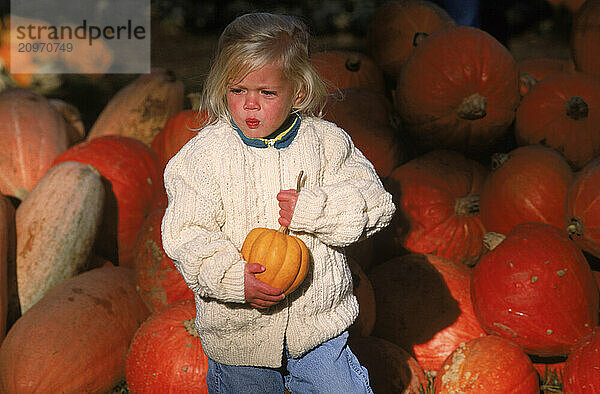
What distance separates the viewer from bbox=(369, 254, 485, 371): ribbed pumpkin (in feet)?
10.0

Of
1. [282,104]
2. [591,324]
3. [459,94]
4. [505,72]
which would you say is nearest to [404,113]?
[459,94]

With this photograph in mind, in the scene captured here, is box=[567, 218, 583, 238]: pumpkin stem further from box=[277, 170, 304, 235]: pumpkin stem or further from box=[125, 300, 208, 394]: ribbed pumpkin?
box=[125, 300, 208, 394]: ribbed pumpkin

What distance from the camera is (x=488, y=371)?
269 centimetres

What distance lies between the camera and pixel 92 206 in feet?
11.6

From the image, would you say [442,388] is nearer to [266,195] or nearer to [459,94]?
[266,195]

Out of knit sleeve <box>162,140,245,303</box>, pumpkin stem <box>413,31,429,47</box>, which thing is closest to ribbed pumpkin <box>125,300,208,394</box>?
knit sleeve <box>162,140,245,303</box>

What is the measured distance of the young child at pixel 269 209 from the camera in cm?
202

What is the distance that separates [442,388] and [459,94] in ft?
5.57

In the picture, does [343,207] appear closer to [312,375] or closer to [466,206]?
[312,375]

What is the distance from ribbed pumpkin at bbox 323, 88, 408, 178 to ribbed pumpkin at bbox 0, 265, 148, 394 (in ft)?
4.79

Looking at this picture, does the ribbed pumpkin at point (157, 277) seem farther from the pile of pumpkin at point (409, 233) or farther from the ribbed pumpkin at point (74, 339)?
the ribbed pumpkin at point (74, 339)

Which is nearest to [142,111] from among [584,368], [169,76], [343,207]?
[169,76]

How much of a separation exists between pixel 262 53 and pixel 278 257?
0.62 meters

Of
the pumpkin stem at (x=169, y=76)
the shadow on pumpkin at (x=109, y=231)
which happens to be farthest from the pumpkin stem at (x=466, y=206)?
the pumpkin stem at (x=169, y=76)
